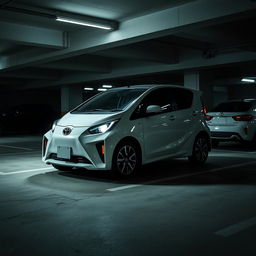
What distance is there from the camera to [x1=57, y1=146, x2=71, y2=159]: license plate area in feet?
20.8

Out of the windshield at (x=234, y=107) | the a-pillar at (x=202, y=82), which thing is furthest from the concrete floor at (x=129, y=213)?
the a-pillar at (x=202, y=82)

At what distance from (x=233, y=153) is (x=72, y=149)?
5510mm

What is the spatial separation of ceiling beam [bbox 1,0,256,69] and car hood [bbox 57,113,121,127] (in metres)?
4.25

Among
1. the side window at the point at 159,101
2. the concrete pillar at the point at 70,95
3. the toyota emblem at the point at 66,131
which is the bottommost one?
the toyota emblem at the point at 66,131

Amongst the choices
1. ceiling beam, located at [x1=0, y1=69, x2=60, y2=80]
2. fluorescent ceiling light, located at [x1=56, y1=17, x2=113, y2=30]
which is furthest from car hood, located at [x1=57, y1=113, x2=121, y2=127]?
ceiling beam, located at [x1=0, y1=69, x2=60, y2=80]

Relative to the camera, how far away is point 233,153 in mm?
10312

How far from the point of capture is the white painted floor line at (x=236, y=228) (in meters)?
3.69

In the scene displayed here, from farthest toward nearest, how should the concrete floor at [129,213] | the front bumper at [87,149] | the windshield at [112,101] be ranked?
the windshield at [112,101]
the front bumper at [87,149]
the concrete floor at [129,213]

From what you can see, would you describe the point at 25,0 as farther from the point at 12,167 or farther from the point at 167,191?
the point at 167,191

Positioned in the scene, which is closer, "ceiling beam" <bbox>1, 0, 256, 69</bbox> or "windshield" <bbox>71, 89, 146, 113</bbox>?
"windshield" <bbox>71, 89, 146, 113</bbox>

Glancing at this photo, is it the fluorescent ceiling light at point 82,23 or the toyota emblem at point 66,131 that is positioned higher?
the fluorescent ceiling light at point 82,23

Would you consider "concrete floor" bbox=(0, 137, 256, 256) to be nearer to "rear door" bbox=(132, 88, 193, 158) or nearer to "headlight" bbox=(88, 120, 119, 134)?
"rear door" bbox=(132, 88, 193, 158)

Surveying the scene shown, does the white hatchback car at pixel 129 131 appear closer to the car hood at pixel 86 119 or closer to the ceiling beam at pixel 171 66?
the car hood at pixel 86 119

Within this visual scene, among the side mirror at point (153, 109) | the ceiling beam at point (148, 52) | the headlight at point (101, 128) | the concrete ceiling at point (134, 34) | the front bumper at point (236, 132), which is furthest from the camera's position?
the ceiling beam at point (148, 52)
